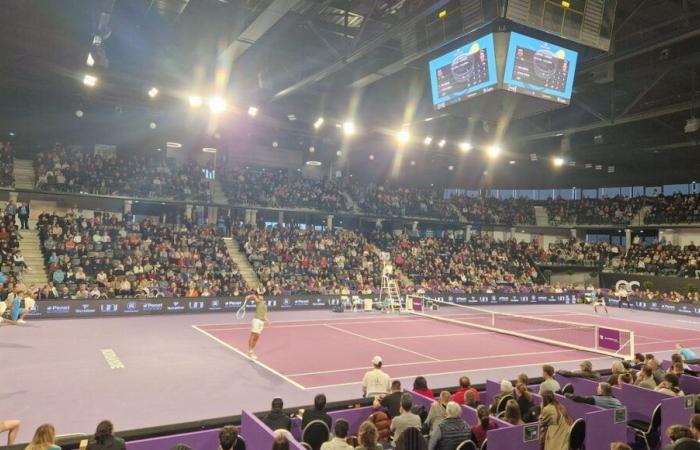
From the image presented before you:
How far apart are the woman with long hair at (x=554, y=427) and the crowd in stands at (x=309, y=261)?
22725mm

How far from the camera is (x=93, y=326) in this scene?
20.4 m

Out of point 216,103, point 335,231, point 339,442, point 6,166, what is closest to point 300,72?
point 216,103

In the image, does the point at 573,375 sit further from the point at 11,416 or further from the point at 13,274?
the point at 13,274

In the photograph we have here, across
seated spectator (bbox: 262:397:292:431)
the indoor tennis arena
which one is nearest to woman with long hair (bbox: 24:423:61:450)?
the indoor tennis arena

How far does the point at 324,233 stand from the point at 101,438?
31654 mm

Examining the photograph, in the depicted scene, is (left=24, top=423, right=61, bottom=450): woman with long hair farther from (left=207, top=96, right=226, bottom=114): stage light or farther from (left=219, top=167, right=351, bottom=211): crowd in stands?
(left=219, top=167, right=351, bottom=211): crowd in stands

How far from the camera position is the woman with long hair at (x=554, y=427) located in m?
7.25

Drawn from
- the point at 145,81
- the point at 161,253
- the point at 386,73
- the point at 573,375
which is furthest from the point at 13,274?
the point at 573,375

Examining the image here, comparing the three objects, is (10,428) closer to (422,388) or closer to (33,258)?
(422,388)

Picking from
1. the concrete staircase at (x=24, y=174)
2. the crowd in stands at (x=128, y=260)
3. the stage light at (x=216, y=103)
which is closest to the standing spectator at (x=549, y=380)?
the stage light at (x=216, y=103)

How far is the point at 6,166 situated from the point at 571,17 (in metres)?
29.8

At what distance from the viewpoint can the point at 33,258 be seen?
26219 mm

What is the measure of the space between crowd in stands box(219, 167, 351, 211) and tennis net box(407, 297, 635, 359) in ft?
41.0

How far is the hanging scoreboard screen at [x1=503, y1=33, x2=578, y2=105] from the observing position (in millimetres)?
13102
